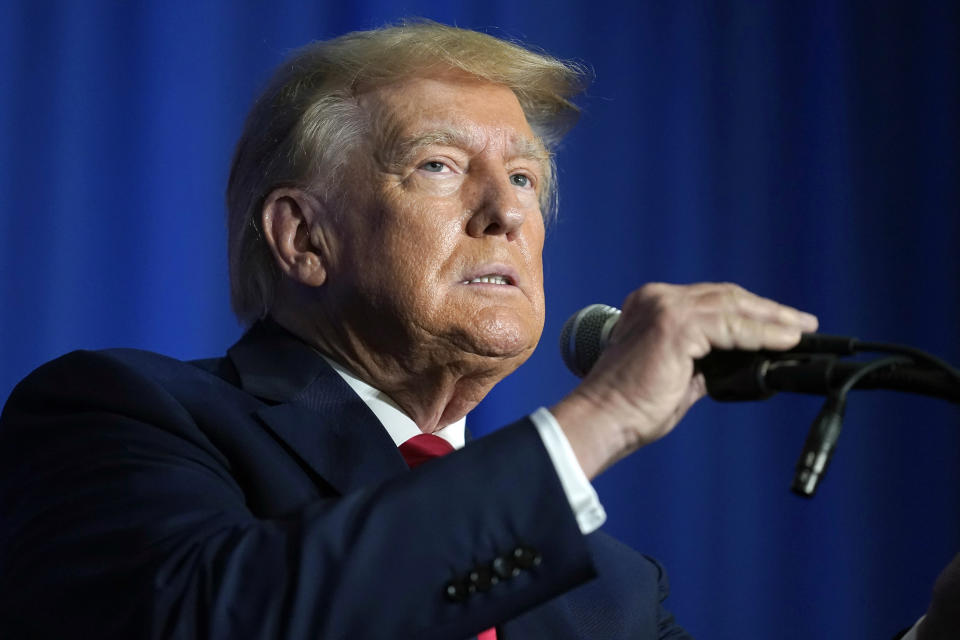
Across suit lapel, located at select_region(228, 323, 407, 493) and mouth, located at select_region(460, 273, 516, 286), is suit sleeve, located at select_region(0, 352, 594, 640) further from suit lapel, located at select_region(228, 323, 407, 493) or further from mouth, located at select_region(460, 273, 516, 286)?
mouth, located at select_region(460, 273, 516, 286)

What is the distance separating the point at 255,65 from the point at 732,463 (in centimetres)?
172

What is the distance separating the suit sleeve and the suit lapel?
272 mm

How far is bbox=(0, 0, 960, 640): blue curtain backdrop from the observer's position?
2.68 m

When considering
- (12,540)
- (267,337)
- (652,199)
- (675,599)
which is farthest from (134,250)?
(675,599)

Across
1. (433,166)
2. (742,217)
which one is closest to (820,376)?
(433,166)

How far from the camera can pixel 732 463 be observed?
10.5 ft

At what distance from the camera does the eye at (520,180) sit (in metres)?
2.05

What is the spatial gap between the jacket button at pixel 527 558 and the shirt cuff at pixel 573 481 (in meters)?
0.05

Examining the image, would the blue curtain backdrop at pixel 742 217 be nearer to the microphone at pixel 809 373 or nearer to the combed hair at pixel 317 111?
the combed hair at pixel 317 111

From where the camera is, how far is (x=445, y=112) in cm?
196

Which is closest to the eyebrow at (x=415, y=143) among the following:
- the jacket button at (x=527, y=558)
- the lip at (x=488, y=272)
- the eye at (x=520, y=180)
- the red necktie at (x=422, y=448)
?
the eye at (x=520, y=180)

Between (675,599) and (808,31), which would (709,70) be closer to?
(808,31)

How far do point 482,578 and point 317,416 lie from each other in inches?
24.5

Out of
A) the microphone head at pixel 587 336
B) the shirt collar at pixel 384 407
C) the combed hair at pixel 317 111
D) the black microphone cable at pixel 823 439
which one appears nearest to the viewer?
the black microphone cable at pixel 823 439
